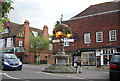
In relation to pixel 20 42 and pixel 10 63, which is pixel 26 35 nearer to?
pixel 20 42

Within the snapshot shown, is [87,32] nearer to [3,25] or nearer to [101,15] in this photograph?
[101,15]

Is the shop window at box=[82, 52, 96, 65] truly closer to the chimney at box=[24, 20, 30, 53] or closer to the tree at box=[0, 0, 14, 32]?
the chimney at box=[24, 20, 30, 53]

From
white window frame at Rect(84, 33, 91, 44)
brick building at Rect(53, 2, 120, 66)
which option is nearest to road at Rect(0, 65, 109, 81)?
brick building at Rect(53, 2, 120, 66)

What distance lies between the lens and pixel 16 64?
15.9 metres

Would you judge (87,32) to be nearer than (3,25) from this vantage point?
No

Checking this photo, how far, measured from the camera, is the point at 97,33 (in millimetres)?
29672

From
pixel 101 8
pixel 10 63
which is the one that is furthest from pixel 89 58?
pixel 10 63

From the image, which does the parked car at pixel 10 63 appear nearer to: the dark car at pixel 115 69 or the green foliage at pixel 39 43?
the dark car at pixel 115 69

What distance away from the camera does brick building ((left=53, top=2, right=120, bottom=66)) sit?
2780 centimetres

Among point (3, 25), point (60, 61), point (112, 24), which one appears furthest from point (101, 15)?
point (3, 25)

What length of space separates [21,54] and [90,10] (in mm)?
18790

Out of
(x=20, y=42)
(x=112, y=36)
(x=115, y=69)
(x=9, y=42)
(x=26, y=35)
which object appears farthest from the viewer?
(x=26, y=35)

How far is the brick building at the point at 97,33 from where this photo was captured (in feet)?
91.2

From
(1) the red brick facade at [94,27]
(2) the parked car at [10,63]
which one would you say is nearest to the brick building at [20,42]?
(1) the red brick facade at [94,27]
